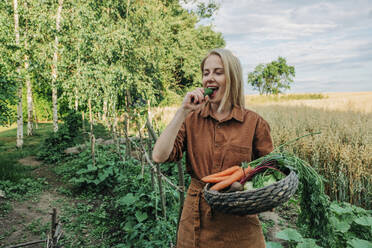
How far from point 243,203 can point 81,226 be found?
3.78m

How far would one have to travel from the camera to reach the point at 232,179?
1253 millimetres

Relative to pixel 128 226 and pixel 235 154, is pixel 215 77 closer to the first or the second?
pixel 235 154

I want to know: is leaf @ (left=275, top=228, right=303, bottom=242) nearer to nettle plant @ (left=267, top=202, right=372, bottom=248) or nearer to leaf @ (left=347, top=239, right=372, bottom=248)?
nettle plant @ (left=267, top=202, right=372, bottom=248)

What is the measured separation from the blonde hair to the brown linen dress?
0.07 metres

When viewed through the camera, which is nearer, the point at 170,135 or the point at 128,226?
the point at 170,135

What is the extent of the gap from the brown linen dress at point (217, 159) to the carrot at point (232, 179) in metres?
0.15

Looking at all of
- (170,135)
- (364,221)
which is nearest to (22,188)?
(170,135)

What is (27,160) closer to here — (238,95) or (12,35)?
(12,35)

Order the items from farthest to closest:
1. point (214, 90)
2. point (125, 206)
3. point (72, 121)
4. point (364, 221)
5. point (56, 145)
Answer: point (72, 121) < point (56, 145) < point (125, 206) < point (364, 221) < point (214, 90)

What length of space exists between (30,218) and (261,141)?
453 centimetres

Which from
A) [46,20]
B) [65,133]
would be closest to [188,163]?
[65,133]

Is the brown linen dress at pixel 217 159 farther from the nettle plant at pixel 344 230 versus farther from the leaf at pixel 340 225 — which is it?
the leaf at pixel 340 225

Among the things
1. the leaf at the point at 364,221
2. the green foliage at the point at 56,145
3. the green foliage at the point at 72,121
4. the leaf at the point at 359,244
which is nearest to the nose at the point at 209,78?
the leaf at the point at 359,244

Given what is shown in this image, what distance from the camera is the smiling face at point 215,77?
57.9 inches
